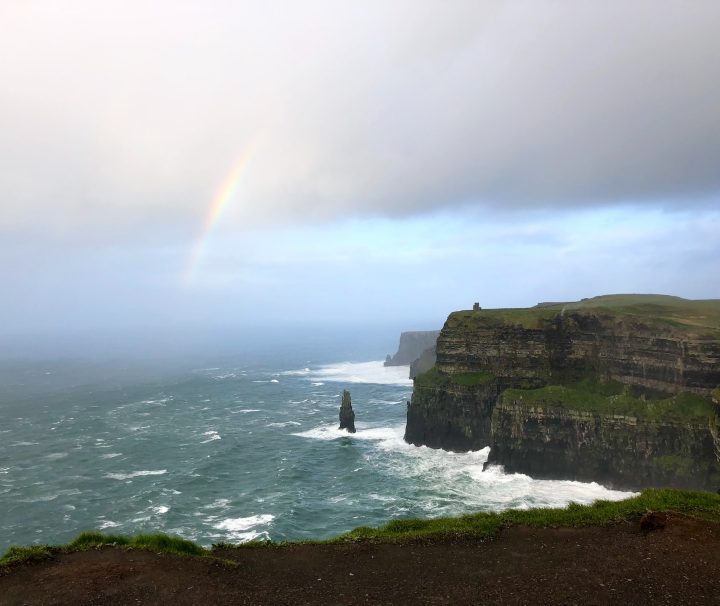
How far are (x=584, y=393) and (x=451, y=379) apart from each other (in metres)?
19.2

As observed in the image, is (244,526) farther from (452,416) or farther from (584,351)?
(584,351)

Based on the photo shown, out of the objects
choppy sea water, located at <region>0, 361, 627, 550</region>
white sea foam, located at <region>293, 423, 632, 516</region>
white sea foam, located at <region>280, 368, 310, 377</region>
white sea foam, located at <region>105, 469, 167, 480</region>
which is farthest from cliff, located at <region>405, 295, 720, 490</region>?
white sea foam, located at <region>280, 368, 310, 377</region>

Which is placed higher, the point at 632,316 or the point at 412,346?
the point at 632,316

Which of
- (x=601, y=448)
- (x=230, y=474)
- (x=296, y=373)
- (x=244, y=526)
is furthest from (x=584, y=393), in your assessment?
(x=296, y=373)

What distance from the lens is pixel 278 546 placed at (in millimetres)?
20531

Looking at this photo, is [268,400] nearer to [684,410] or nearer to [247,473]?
[247,473]

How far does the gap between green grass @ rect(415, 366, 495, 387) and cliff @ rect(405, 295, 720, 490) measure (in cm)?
16

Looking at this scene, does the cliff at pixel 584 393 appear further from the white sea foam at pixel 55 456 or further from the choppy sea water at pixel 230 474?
the white sea foam at pixel 55 456

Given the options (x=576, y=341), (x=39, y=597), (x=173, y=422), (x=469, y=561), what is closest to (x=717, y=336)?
(x=576, y=341)

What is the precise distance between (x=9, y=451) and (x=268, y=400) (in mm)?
53347

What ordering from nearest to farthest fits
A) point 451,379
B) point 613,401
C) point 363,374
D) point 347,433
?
point 613,401
point 451,379
point 347,433
point 363,374

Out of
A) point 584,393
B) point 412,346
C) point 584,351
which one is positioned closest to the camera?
point 584,393

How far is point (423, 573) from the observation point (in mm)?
17719

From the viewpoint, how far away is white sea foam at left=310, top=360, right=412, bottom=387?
150 meters
